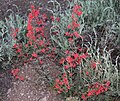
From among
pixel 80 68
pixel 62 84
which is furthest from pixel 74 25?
pixel 62 84

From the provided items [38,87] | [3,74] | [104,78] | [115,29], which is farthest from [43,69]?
[115,29]

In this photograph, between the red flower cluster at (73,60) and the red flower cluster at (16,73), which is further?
the red flower cluster at (16,73)

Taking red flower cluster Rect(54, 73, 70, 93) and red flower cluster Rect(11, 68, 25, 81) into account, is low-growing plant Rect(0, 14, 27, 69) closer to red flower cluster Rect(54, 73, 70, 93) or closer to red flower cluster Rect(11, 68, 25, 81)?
red flower cluster Rect(11, 68, 25, 81)

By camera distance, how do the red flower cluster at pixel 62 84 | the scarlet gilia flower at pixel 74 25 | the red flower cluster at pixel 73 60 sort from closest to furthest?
1. the red flower cluster at pixel 62 84
2. the red flower cluster at pixel 73 60
3. the scarlet gilia flower at pixel 74 25

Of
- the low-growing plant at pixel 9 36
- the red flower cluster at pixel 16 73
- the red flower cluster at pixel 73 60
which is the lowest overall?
the red flower cluster at pixel 16 73

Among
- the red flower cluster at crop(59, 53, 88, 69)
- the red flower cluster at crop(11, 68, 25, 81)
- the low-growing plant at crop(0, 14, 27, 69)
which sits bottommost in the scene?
the red flower cluster at crop(11, 68, 25, 81)

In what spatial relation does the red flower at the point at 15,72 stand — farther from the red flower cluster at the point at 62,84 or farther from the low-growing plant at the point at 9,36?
the red flower cluster at the point at 62,84

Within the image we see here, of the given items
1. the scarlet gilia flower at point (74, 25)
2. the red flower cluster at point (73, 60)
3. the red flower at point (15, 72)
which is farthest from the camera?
the scarlet gilia flower at point (74, 25)

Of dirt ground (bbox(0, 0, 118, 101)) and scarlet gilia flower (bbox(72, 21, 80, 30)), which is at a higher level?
scarlet gilia flower (bbox(72, 21, 80, 30))

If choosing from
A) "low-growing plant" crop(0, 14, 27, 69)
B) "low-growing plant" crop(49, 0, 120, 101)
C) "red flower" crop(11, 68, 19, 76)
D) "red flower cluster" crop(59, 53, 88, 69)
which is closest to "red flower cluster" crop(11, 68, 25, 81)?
"red flower" crop(11, 68, 19, 76)

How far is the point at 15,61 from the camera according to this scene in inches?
140

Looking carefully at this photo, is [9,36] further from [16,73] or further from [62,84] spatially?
[62,84]

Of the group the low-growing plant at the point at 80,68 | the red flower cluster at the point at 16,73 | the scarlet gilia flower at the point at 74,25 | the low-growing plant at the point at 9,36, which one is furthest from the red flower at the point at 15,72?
the scarlet gilia flower at the point at 74,25

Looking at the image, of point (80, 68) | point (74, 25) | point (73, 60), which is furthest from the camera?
point (74, 25)
